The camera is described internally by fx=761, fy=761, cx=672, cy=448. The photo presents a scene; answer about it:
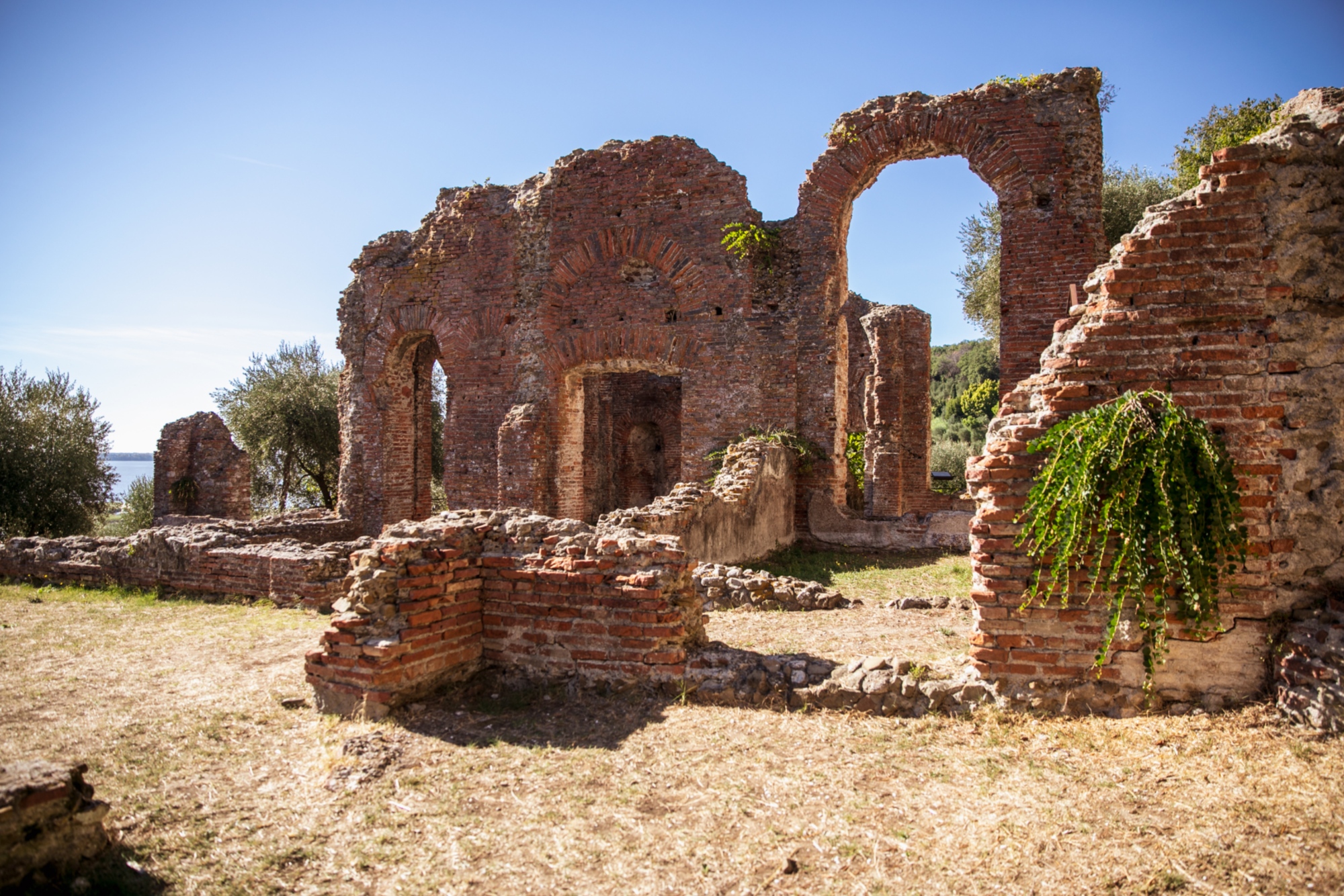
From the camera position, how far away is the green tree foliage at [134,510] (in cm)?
2108

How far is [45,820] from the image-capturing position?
108 inches

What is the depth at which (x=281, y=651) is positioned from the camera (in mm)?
6449

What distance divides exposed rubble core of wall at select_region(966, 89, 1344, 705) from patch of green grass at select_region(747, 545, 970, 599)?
3710 mm

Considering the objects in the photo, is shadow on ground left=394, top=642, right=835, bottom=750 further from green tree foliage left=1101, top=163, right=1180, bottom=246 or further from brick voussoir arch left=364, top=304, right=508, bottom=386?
green tree foliage left=1101, top=163, right=1180, bottom=246

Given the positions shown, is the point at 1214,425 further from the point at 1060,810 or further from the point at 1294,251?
the point at 1060,810

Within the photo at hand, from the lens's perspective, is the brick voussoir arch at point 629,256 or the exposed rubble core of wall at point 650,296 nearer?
the exposed rubble core of wall at point 650,296

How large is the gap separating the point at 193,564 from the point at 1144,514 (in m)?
10.2

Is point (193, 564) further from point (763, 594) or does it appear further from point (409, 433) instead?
point (763, 594)

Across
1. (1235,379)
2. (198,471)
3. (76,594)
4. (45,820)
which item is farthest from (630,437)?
(45,820)

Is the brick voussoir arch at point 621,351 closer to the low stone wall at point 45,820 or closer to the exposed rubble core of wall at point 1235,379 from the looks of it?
the exposed rubble core of wall at point 1235,379

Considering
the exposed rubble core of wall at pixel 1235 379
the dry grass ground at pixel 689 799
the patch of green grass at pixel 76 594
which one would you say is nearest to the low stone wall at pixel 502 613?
the dry grass ground at pixel 689 799

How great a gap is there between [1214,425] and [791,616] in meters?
3.97

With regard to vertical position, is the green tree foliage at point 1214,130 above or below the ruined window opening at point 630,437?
above

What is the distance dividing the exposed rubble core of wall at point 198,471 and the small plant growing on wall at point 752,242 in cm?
1209
